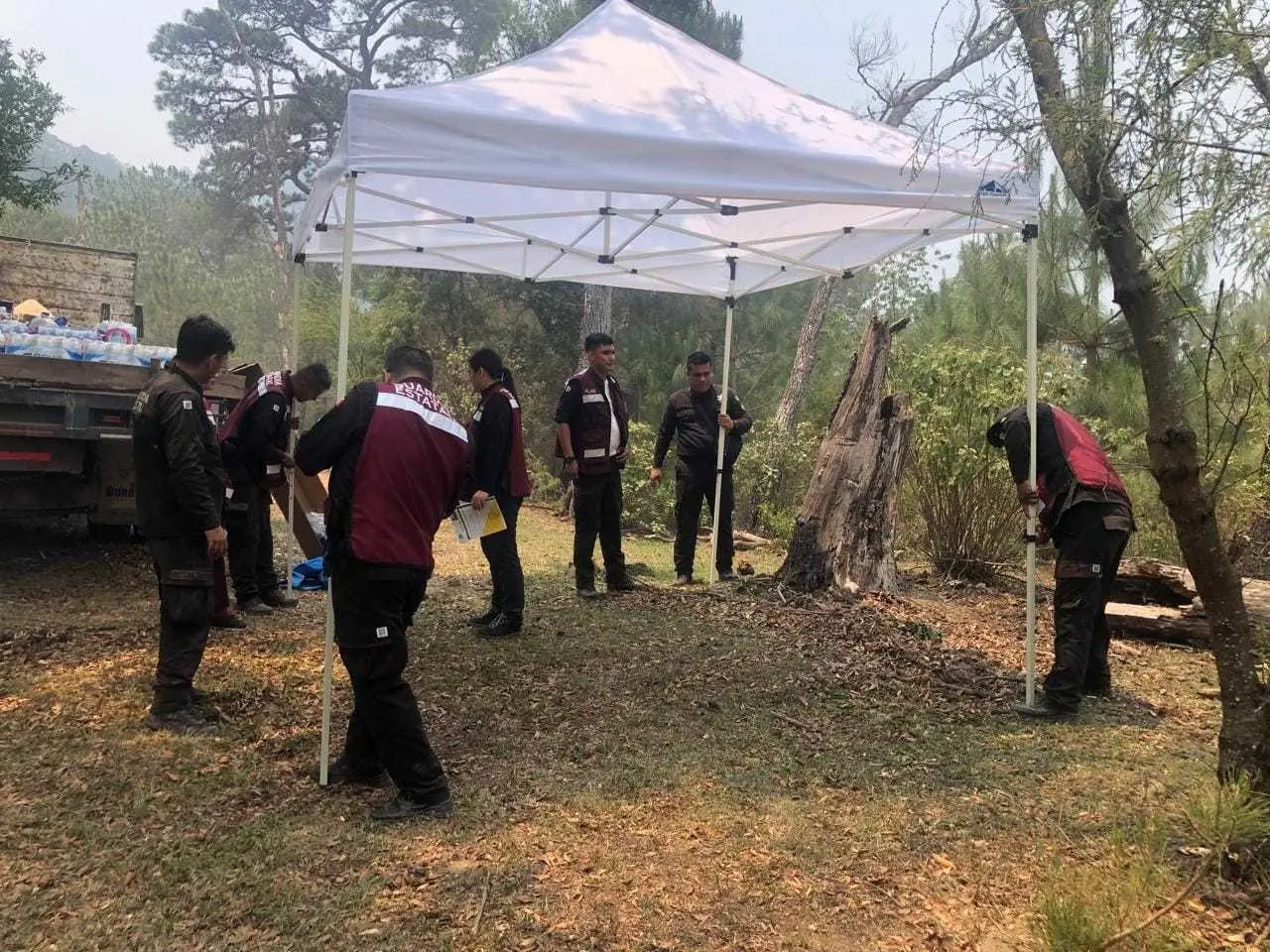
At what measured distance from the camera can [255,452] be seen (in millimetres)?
5453

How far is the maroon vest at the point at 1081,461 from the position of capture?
4227 millimetres

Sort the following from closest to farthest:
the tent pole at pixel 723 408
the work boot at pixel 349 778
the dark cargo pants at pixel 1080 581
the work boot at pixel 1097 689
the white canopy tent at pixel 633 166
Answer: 1. the work boot at pixel 349 778
2. the white canopy tent at pixel 633 166
3. the dark cargo pants at pixel 1080 581
4. the work boot at pixel 1097 689
5. the tent pole at pixel 723 408

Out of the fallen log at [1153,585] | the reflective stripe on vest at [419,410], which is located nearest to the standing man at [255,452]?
the reflective stripe on vest at [419,410]

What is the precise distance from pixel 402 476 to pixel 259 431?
285 centimetres

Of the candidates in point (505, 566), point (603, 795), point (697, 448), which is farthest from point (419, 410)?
point (697, 448)

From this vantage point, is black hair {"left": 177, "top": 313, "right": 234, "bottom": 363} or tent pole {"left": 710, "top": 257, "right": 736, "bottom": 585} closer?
black hair {"left": 177, "top": 313, "right": 234, "bottom": 363}

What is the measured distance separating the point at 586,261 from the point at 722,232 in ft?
3.75

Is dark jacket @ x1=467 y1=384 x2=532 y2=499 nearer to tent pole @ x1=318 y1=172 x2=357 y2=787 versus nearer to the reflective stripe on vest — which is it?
tent pole @ x1=318 y1=172 x2=357 y2=787

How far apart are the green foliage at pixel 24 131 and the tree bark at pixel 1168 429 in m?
12.7

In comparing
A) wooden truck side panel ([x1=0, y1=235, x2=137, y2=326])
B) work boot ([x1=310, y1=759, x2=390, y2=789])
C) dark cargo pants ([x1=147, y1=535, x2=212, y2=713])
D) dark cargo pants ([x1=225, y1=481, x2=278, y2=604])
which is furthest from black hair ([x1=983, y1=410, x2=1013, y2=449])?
wooden truck side panel ([x1=0, y1=235, x2=137, y2=326])

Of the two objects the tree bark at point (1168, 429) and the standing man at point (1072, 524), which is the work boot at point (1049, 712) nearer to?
the standing man at point (1072, 524)

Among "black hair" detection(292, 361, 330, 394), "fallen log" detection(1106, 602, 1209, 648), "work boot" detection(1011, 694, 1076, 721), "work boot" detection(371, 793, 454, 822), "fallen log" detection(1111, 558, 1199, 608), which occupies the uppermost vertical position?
"black hair" detection(292, 361, 330, 394)

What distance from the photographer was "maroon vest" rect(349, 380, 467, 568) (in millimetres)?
2984

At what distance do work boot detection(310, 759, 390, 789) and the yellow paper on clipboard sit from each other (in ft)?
3.83
